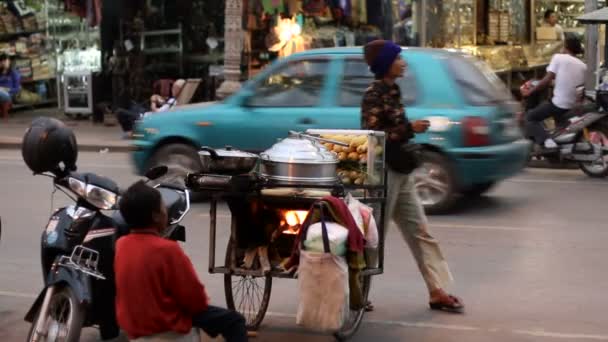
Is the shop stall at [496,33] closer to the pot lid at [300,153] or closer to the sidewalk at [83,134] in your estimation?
the sidewalk at [83,134]

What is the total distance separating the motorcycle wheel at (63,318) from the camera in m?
5.50

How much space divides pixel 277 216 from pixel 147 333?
67.0 inches

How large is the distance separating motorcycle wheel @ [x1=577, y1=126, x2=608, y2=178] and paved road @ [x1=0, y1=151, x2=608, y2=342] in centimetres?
47

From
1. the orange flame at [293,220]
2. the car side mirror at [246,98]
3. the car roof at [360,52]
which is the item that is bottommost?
the orange flame at [293,220]

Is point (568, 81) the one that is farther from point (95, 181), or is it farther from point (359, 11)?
point (95, 181)

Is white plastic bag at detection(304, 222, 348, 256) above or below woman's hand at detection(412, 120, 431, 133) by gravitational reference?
below

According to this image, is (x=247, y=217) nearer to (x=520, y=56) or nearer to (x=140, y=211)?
(x=140, y=211)

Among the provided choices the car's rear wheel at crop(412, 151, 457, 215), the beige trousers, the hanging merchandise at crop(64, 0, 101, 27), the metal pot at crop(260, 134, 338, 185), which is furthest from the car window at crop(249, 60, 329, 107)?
the hanging merchandise at crop(64, 0, 101, 27)

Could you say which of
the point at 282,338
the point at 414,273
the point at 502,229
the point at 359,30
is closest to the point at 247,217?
the point at 282,338

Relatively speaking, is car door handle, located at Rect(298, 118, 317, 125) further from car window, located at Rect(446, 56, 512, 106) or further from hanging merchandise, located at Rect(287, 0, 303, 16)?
hanging merchandise, located at Rect(287, 0, 303, 16)

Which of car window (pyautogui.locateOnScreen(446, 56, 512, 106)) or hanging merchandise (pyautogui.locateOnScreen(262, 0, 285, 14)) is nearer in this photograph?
car window (pyautogui.locateOnScreen(446, 56, 512, 106))

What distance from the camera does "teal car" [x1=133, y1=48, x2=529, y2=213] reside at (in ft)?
34.1

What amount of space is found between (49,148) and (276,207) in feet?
4.31

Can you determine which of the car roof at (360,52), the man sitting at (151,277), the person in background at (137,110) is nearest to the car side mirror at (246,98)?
the car roof at (360,52)
